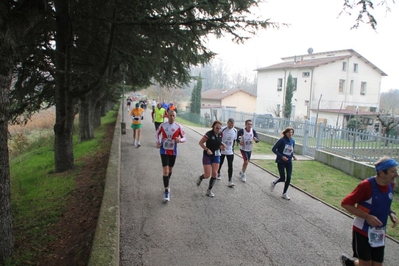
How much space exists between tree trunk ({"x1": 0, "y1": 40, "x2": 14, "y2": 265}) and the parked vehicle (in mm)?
15674

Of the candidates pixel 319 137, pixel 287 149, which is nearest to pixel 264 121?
pixel 319 137

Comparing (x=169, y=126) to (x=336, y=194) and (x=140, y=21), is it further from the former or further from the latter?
(x=336, y=194)

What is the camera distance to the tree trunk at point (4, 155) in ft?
14.8

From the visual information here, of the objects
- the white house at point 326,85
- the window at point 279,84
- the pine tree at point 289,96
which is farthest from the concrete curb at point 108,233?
the window at point 279,84

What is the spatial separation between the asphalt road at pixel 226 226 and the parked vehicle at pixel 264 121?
9974 mm

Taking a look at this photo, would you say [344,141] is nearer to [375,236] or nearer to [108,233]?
[375,236]

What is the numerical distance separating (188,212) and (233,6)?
467 centimetres

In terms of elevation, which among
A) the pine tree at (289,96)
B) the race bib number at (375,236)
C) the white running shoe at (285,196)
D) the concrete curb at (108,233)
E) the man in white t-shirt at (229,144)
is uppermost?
the pine tree at (289,96)

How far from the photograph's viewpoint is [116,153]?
33.4 ft

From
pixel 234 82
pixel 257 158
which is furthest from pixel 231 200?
pixel 234 82

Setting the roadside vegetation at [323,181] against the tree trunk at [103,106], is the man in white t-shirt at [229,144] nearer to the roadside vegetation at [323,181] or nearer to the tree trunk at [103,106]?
the roadside vegetation at [323,181]

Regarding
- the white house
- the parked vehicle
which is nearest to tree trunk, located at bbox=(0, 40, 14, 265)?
Answer: the parked vehicle

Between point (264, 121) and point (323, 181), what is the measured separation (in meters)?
9.54

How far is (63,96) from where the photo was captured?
972 cm
